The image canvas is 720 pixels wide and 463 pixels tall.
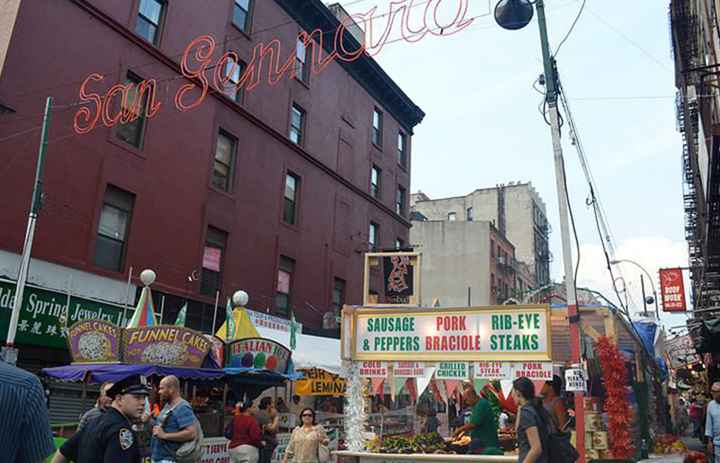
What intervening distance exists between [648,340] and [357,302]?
12.7 m

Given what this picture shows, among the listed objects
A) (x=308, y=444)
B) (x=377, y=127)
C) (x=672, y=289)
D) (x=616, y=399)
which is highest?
(x=377, y=127)

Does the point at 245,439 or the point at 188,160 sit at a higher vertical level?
the point at 188,160

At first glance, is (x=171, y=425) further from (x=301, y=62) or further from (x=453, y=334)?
(x=301, y=62)

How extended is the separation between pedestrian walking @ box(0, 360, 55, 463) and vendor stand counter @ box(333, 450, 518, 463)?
8.74 metres

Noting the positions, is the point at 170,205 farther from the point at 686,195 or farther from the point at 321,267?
the point at 686,195

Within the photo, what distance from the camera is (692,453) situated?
16.8 feet

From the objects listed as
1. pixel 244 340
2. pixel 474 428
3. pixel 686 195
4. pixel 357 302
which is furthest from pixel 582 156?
pixel 686 195

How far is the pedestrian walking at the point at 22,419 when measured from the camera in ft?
7.24

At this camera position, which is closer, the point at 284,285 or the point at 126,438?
the point at 126,438

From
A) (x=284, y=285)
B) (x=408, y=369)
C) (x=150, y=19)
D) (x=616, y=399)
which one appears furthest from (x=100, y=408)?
(x=284, y=285)

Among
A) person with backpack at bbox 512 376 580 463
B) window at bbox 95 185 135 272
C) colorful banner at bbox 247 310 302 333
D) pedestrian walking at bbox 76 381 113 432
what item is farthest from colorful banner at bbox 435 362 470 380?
window at bbox 95 185 135 272

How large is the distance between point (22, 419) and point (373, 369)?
391 inches

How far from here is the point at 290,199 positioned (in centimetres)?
2459

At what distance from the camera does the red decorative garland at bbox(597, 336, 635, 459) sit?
1430 centimetres
